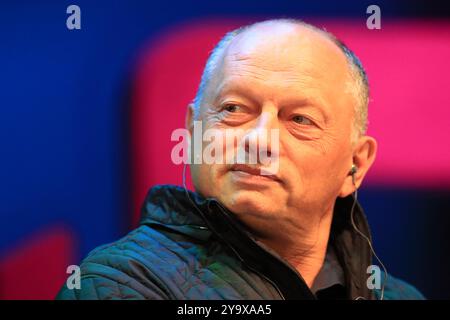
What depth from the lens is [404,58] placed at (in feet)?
7.73

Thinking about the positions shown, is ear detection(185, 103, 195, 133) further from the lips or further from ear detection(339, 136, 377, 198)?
ear detection(339, 136, 377, 198)

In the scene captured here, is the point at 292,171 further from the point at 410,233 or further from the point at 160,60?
the point at 410,233

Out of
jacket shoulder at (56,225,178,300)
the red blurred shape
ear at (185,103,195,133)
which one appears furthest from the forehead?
the red blurred shape

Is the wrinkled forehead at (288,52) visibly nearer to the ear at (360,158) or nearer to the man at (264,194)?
the man at (264,194)

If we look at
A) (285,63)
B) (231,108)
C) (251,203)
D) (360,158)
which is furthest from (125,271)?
(360,158)

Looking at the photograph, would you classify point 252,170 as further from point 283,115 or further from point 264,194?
point 283,115

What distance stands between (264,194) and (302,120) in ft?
0.76

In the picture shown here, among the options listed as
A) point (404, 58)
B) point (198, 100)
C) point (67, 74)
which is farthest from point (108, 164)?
point (404, 58)

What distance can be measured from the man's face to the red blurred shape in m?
0.60

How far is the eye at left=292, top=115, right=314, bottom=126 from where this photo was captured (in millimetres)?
1704

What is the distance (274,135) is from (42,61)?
824mm

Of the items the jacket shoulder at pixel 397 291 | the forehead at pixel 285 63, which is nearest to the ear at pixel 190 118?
the forehead at pixel 285 63

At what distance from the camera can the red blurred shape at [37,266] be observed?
202 cm

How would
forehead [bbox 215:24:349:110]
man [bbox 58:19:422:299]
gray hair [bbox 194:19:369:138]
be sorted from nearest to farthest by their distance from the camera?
man [bbox 58:19:422:299]
forehead [bbox 215:24:349:110]
gray hair [bbox 194:19:369:138]
